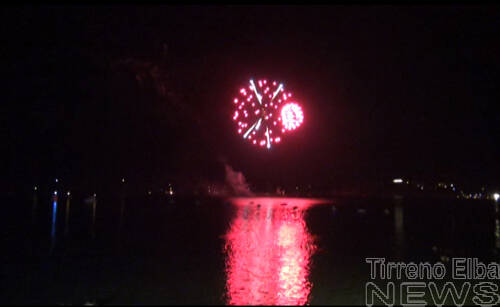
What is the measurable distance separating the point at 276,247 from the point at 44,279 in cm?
512

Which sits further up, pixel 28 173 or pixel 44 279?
pixel 28 173

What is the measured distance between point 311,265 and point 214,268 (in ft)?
6.06

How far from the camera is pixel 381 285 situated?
7.39 metres

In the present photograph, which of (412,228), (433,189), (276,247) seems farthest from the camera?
(433,189)

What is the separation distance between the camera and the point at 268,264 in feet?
28.9

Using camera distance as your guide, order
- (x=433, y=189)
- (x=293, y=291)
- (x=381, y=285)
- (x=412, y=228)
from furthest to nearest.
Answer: (x=433, y=189) → (x=412, y=228) → (x=381, y=285) → (x=293, y=291)

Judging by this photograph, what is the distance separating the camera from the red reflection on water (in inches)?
258

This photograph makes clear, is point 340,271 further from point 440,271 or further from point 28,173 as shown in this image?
point 28,173

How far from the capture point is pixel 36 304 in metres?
6.19

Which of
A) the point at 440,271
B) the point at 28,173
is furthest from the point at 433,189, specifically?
the point at 440,271

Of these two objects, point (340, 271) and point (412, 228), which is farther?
point (412, 228)

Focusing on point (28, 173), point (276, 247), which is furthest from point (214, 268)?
point (28, 173)

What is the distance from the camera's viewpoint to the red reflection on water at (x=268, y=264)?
21.5ft

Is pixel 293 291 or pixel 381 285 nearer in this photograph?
pixel 293 291
